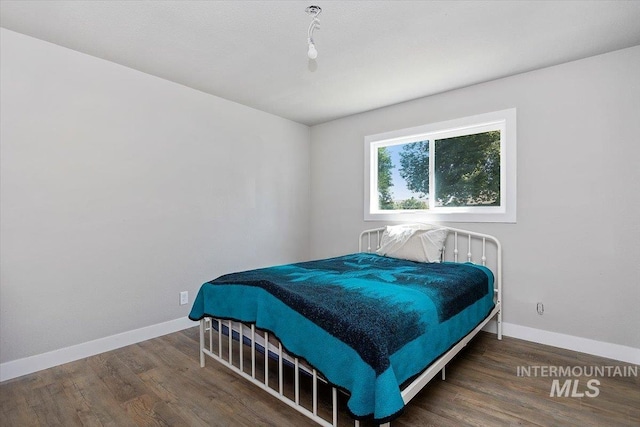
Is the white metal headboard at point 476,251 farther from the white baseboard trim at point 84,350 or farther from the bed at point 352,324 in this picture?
the white baseboard trim at point 84,350

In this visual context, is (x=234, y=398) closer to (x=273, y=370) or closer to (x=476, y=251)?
(x=273, y=370)

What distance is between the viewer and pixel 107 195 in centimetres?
266

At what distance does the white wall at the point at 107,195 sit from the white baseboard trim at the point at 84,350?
5 centimetres

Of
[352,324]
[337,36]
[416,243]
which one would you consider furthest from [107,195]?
[416,243]

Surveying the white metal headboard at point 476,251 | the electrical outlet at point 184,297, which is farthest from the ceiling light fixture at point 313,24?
the electrical outlet at point 184,297

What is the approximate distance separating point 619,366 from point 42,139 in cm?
463

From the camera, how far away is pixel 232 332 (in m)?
2.29

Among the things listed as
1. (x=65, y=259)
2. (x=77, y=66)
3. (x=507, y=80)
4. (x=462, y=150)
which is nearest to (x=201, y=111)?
(x=77, y=66)

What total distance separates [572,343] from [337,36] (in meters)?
3.09

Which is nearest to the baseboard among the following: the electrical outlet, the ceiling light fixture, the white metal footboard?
the electrical outlet

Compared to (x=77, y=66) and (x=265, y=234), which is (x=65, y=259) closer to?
(x=77, y=66)

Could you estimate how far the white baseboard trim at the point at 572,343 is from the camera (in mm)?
2361

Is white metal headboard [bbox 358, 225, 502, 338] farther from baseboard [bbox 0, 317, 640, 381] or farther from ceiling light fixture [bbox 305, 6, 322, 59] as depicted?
ceiling light fixture [bbox 305, 6, 322, 59]

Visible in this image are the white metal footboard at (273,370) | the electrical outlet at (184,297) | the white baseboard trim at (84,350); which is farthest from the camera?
the electrical outlet at (184,297)
